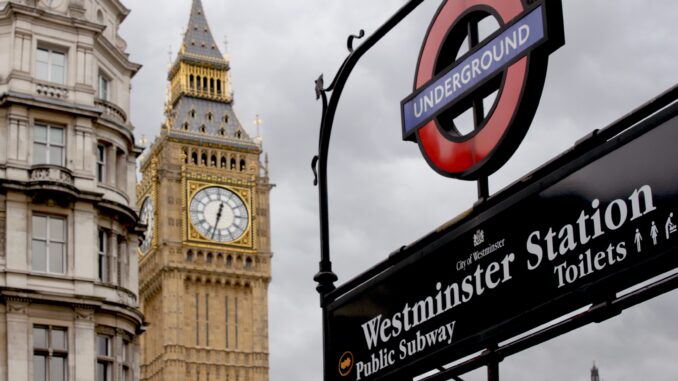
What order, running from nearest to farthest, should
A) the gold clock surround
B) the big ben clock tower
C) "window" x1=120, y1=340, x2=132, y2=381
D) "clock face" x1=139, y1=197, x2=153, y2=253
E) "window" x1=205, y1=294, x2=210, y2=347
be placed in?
1. "window" x1=120, y1=340, x2=132, y2=381
2. the big ben clock tower
3. "window" x1=205, y1=294, x2=210, y2=347
4. the gold clock surround
5. "clock face" x1=139, y1=197, x2=153, y2=253

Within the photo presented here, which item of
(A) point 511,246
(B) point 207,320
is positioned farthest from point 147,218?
(A) point 511,246

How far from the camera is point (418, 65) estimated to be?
8.11m

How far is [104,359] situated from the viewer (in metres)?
41.3

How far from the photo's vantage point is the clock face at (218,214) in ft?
395

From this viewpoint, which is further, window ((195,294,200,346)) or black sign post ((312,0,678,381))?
window ((195,294,200,346))

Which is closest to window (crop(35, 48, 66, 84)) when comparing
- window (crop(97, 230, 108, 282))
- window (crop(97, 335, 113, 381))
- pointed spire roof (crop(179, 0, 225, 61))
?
window (crop(97, 230, 108, 282))

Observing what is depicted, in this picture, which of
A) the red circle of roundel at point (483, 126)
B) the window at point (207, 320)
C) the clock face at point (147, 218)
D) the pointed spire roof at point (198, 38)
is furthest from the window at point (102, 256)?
the pointed spire roof at point (198, 38)

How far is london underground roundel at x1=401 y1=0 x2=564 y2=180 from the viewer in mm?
6832

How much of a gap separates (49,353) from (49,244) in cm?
368

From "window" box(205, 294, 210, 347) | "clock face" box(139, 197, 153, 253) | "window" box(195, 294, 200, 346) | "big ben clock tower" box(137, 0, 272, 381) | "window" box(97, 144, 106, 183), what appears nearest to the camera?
"window" box(97, 144, 106, 183)

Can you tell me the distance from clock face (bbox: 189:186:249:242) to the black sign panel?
112533mm

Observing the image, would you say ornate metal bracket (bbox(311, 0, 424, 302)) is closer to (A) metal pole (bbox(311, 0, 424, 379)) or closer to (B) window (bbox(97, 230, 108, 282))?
(A) metal pole (bbox(311, 0, 424, 379))

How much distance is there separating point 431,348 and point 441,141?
128 cm

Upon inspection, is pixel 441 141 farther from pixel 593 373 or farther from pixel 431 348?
pixel 593 373
